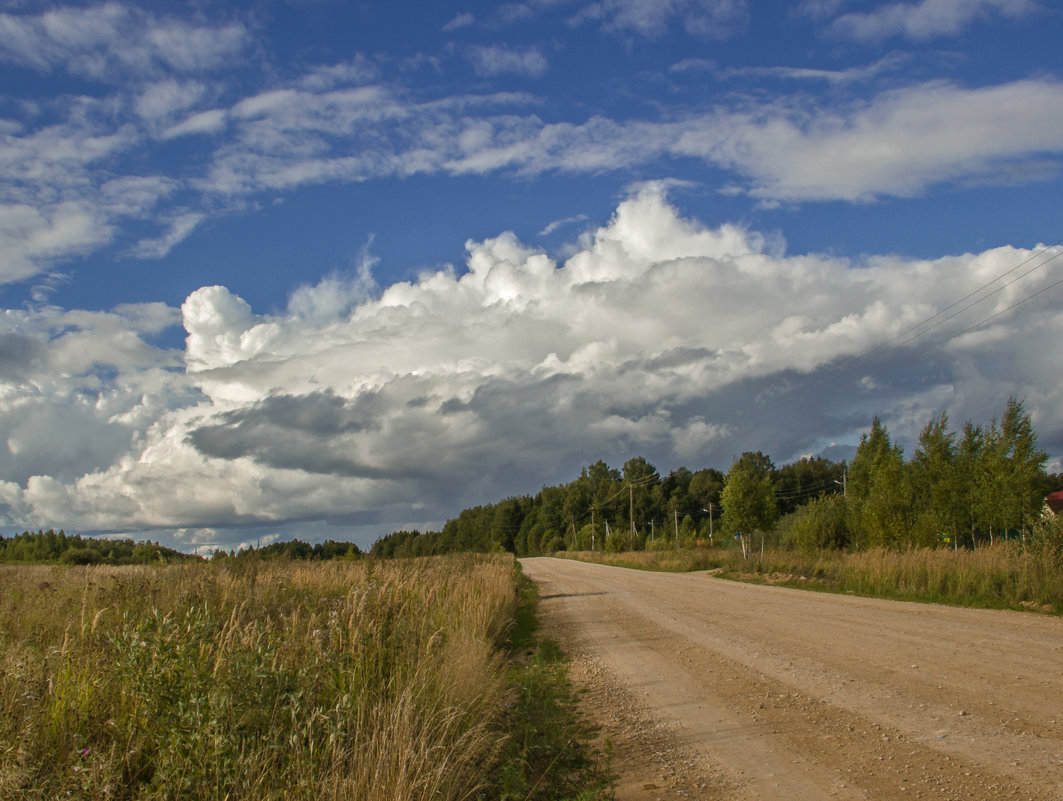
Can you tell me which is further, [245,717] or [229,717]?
[245,717]

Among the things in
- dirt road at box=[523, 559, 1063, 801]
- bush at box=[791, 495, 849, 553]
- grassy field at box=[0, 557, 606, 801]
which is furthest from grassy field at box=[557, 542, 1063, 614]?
bush at box=[791, 495, 849, 553]

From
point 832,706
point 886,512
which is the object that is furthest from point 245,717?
point 886,512

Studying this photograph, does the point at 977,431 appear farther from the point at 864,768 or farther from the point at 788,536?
the point at 864,768

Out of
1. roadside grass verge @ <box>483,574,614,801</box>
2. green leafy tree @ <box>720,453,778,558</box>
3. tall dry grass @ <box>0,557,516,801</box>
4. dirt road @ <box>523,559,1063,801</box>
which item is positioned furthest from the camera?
green leafy tree @ <box>720,453,778,558</box>

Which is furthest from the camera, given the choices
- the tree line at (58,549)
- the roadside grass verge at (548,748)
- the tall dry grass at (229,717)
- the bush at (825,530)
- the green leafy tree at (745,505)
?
the bush at (825,530)

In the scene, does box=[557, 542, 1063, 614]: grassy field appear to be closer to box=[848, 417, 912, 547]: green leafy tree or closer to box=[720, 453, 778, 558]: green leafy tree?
box=[848, 417, 912, 547]: green leafy tree

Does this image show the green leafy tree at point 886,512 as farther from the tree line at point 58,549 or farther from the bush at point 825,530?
the tree line at point 58,549

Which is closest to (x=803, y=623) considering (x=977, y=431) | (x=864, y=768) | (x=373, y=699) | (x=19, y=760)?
(x=864, y=768)

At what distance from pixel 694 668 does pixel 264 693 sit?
248 inches

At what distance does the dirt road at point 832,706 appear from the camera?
4.75m

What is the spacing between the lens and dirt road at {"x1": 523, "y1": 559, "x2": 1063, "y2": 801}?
15.6ft

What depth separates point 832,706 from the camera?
664cm

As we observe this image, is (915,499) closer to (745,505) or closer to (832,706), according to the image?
(745,505)

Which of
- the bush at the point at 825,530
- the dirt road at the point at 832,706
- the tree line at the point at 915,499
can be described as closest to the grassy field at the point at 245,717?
the dirt road at the point at 832,706
